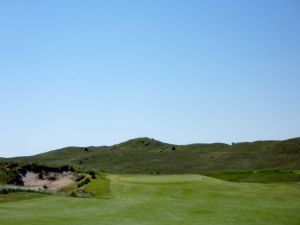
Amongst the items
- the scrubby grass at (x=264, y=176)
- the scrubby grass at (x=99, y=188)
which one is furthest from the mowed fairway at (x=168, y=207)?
the scrubby grass at (x=264, y=176)

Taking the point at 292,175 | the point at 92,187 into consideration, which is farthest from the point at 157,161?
the point at 92,187

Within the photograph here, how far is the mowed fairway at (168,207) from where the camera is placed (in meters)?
26.0

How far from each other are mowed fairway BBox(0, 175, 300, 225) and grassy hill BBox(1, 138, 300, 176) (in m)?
31.4

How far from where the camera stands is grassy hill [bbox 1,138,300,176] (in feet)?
259

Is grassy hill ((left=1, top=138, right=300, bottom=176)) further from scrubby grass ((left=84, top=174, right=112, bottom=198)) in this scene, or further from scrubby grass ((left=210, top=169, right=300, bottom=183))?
scrubby grass ((left=84, top=174, right=112, bottom=198))

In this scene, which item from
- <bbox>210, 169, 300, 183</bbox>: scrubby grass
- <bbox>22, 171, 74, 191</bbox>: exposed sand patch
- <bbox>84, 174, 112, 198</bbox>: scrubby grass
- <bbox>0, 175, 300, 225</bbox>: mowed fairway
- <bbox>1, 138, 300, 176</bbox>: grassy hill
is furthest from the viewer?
<bbox>1, 138, 300, 176</bbox>: grassy hill

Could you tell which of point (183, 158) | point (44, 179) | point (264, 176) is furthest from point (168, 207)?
point (183, 158)

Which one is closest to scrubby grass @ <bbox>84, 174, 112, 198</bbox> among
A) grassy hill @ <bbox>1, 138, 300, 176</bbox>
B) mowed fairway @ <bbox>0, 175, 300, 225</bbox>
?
mowed fairway @ <bbox>0, 175, 300, 225</bbox>

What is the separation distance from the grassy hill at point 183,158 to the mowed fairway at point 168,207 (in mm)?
31443

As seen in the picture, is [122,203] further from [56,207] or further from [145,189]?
[145,189]

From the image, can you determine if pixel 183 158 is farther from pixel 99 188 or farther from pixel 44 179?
pixel 99 188

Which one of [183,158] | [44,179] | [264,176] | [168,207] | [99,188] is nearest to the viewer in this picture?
[168,207]

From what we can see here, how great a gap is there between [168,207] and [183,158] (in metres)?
60.2

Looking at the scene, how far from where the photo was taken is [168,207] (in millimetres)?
30906
